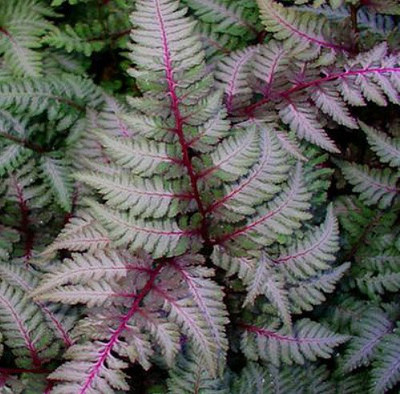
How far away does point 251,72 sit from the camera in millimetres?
2055

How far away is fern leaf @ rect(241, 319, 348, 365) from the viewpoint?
190 centimetres

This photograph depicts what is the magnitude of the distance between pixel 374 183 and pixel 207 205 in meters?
0.68

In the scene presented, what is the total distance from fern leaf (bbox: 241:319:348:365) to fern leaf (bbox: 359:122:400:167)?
0.62 m

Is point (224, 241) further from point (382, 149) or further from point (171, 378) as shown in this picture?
point (382, 149)

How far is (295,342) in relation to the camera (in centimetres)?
192

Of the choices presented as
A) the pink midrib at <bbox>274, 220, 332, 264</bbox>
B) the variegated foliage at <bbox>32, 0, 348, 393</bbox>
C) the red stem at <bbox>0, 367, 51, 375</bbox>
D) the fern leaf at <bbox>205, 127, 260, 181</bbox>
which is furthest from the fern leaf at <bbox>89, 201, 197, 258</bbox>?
the red stem at <bbox>0, 367, 51, 375</bbox>

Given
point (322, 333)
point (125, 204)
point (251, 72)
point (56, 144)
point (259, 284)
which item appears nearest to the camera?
point (125, 204)

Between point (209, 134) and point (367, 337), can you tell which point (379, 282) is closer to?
point (367, 337)

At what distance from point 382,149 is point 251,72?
525 mm

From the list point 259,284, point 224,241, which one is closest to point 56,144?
point 224,241

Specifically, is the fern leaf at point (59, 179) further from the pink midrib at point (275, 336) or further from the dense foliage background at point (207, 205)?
the pink midrib at point (275, 336)

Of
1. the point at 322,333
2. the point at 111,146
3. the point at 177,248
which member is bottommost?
the point at 322,333

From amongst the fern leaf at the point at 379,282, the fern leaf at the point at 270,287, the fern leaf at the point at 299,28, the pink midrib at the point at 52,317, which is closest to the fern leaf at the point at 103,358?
the pink midrib at the point at 52,317

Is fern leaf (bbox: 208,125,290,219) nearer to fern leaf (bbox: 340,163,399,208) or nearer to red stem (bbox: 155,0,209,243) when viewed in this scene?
red stem (bbox: 155,0,209,243)
